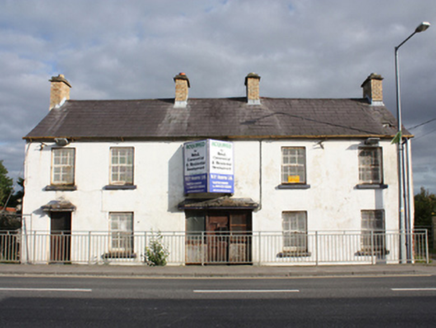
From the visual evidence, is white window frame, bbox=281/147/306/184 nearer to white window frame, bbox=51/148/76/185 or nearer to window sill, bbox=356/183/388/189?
window sill, bbox=356/183/388/189

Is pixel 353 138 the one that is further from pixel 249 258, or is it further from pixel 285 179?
pixel 249 258

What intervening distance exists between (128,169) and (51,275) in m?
5.42

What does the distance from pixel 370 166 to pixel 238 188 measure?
5.80 meters

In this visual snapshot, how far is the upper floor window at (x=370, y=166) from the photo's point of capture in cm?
1611

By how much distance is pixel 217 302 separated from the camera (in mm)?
8078

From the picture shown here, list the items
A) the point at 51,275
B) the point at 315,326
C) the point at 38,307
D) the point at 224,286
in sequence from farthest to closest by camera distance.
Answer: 1. the point at 51,275
2. the point at 224,286
3. the point at 38,307
4. the point at 315,326

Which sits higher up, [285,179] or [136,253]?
[285,179]

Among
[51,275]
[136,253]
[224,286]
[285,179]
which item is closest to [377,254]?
[285,179]

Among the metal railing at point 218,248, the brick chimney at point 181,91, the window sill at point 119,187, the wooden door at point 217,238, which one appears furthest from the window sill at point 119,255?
the brick chimney at point 181,91

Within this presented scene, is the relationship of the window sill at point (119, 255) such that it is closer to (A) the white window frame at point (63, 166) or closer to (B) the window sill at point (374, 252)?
(A) the white window frame at point (63, 166)

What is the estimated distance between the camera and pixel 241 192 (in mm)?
15828

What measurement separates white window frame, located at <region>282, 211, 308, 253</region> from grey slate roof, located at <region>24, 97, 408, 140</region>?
3364 mm

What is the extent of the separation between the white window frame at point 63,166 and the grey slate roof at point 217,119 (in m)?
0.71

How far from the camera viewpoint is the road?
6559mm
